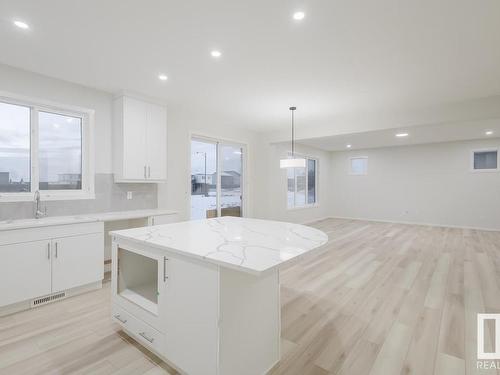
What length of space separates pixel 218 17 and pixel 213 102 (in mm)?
2256

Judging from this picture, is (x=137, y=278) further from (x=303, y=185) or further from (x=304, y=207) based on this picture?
(x=303, y=185)

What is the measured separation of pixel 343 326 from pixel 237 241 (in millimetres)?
1423

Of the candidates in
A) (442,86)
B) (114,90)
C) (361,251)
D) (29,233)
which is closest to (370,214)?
(361,251)

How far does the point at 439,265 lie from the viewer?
411 centimetres

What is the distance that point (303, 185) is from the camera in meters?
8.26

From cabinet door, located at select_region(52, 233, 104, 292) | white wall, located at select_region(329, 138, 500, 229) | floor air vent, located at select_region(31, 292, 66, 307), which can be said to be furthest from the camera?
white wall, located at select_region(329, 138, 500, 229)

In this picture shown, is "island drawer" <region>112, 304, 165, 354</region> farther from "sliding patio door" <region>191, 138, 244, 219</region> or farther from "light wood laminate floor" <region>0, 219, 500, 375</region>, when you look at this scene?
"sliding patio door" <region>191, 138, 244, 219</region>

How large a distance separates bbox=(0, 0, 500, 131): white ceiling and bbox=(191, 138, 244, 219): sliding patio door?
1464 mm

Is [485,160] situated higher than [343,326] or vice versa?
[485,160]

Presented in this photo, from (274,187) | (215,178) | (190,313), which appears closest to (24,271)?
(190,313)

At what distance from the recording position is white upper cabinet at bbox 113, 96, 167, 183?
3.78m

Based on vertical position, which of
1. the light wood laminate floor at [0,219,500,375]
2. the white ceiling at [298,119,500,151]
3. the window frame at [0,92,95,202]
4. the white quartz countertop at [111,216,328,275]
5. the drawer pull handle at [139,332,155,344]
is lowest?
the light wood laminate floor at [0,219,500,375]

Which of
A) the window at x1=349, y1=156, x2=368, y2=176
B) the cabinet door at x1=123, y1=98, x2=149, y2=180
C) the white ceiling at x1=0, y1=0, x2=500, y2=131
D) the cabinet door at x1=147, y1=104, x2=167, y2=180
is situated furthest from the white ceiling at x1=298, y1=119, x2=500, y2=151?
the cabinet door at x1=123, y1=98, x2=149, y2=180

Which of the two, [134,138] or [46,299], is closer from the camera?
[46,299]
